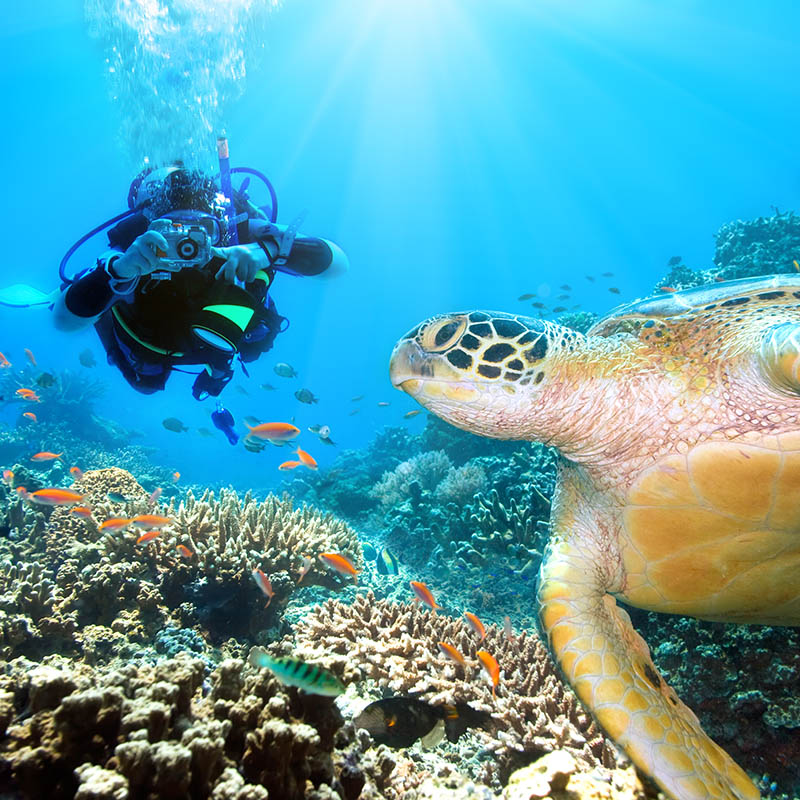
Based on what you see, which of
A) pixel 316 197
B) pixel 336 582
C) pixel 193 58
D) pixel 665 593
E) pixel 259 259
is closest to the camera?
pixel 665 593

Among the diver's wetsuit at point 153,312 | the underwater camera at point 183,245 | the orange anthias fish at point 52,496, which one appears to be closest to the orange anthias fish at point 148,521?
the diver's wetsuit at point 153,312

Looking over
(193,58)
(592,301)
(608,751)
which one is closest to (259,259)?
(608,751)

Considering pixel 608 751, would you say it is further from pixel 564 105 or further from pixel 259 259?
pixel 564 105

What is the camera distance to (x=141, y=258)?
8.40ft

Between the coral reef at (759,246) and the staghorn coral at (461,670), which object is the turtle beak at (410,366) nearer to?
the staghorn coral at (461,670)

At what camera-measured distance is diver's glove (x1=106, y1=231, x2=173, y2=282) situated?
2539mm

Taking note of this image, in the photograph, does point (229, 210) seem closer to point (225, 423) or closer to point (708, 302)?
point (225, 423)

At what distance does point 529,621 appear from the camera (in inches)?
148

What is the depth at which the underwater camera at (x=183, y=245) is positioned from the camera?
8.77ft

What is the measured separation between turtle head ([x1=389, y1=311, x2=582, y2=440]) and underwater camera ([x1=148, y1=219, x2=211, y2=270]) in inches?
59.1

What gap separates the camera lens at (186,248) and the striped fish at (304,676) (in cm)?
235

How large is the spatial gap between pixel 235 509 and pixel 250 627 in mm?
1330

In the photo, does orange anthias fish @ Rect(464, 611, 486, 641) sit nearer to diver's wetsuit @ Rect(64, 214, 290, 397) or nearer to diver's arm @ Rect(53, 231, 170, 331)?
diver's wetsuit @ Rect(64, 214, 290, 397)

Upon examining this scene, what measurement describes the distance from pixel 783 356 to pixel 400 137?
5104cm
